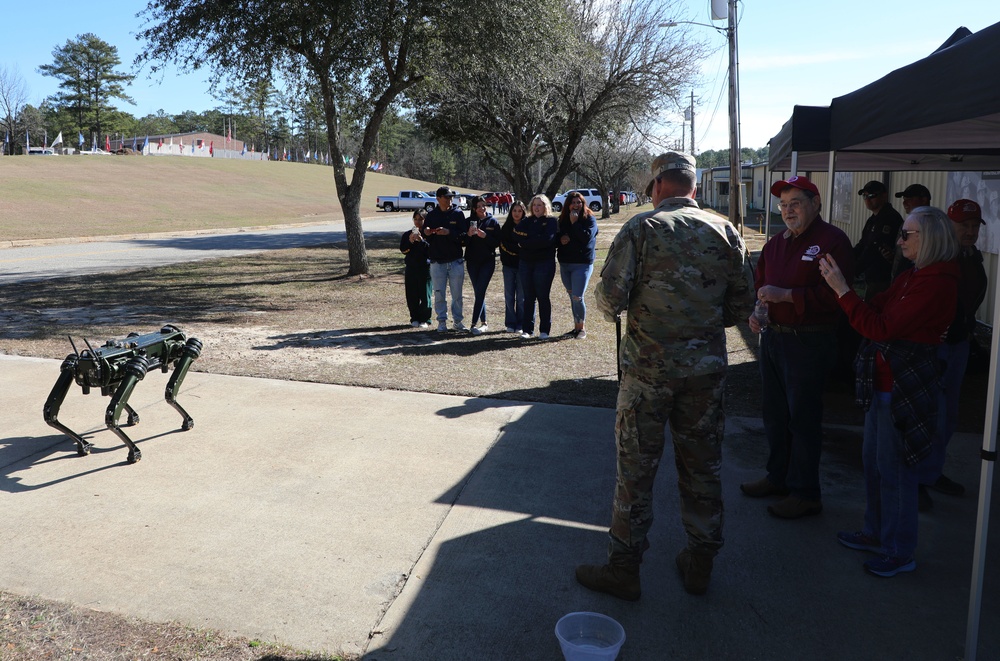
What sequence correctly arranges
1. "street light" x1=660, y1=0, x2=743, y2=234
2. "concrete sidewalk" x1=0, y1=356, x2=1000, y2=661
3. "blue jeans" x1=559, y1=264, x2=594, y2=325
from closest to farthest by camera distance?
"concrete sidewalk" x1=0, y1=356, x2=1000, y2=661
"blue jeans" x1=559, y1=264, x2=594, y2=325
"street light" x1=660, y1=0, x2=743, y2=234

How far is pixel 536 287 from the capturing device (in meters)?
9.12

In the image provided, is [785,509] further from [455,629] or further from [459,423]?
[459,423]

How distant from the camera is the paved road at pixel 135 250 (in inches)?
648

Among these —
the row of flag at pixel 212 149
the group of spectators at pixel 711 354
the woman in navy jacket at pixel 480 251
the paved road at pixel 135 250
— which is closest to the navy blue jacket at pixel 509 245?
the woman in navy jacket at pixel 480 251

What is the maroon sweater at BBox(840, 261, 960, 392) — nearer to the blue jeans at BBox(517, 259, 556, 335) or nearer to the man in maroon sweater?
the man in maroon sweater

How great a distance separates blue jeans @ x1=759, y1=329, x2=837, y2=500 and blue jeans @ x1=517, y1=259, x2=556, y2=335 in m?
4.78

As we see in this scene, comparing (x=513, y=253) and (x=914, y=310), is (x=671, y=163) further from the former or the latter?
(x=513, y=253)

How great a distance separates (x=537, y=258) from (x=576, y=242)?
1.63 ft

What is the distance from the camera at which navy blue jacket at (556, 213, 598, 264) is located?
8805mm

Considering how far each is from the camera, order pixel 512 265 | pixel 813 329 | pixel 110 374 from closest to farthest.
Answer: pixel 813 329
pixel 110 374
pixel 512 265

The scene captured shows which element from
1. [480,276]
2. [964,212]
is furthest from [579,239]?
[964,212]

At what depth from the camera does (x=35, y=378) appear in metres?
6.89

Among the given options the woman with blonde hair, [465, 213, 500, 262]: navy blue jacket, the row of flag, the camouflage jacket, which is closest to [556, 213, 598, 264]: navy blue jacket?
[465, 213, 500, 262]: navy blue jacket

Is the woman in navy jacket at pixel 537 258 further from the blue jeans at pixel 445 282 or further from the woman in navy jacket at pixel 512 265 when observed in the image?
the blue jeans at pixel 445 282
